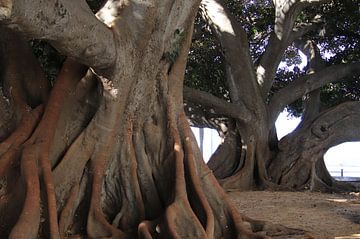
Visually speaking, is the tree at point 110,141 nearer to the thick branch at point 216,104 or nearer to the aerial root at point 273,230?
the aerial root at point 273,230

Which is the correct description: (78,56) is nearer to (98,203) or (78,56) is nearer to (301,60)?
(98,203)

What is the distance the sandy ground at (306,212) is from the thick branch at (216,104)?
206 cm

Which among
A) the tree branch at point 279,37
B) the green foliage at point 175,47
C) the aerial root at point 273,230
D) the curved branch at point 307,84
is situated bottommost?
the aerial root at point 273,230

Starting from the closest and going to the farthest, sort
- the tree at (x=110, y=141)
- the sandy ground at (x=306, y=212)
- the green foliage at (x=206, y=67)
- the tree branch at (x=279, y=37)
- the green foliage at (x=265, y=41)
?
the tree at (x=110, y=141), the sandy ground at (x=306, y=212), the tree branch at (x=279, y=37), the green foliage at (x=265, y=41), the green foliage at (x=206, y=67)

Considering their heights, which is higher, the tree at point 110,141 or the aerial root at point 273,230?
the tree at point 110,141

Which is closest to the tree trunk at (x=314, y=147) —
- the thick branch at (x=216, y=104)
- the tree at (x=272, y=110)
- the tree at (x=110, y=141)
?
the tree at (x=272, y=110)

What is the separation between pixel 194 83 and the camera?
12438mm

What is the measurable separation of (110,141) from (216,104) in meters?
5.70

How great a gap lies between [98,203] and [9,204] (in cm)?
81

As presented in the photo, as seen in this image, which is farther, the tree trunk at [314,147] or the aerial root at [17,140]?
the tree trunk at [314,147]

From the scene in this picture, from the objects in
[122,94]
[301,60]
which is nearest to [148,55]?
[122,94]

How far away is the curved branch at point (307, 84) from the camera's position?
36.8 ft

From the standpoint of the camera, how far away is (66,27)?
11.5 ft

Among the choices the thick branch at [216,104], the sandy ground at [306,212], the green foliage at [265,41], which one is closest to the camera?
the sandy ground at [306,212]
